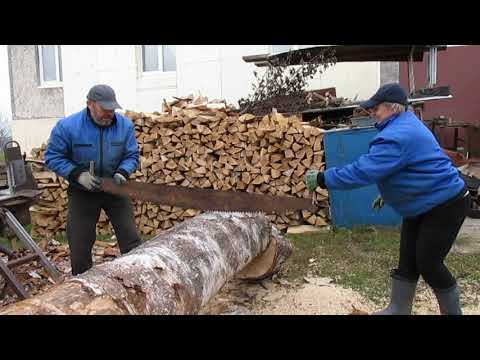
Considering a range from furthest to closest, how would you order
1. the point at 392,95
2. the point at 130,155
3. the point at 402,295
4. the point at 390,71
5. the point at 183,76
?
the point at 183,76 < the point at 390,71 < the point at 130,155 < the point at 402,295 < the point at 392,95

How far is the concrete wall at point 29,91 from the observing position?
39.3 ft

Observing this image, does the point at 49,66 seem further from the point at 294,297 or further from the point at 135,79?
the point at 294,297

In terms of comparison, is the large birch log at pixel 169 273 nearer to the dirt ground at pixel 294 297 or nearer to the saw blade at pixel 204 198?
the saw blade at pixel 204 198

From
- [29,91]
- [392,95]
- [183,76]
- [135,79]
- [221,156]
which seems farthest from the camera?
[29,91]

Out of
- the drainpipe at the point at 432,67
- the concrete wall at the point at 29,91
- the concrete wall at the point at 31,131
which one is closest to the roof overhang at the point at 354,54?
the drainpipe at the point at 432,67

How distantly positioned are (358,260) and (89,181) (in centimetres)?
312

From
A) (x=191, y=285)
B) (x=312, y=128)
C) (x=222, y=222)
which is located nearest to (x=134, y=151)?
(x=222, y=222)

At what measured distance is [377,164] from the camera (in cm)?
321

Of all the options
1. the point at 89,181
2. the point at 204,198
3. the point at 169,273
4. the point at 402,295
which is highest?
the point at 89,181

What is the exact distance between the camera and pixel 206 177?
275 inches

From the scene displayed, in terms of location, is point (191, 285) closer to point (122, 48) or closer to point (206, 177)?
point (206, 177)

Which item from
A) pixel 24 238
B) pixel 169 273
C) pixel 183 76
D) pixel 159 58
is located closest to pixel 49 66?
pixel 159 58

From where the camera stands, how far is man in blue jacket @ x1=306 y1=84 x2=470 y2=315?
10.6ft

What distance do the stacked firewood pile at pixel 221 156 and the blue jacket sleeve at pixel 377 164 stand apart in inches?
127
